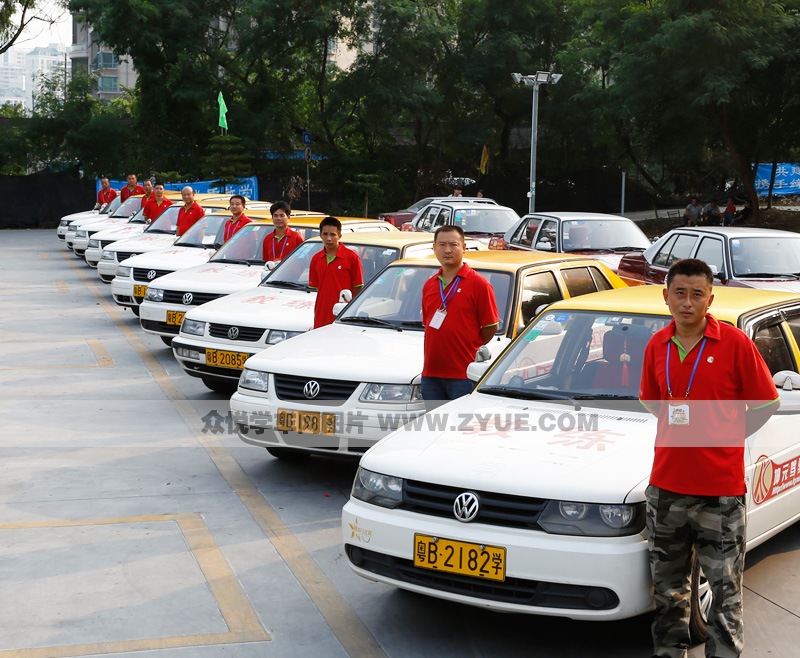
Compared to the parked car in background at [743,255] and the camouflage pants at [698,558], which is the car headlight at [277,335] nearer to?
the parked car in background at [743,255]

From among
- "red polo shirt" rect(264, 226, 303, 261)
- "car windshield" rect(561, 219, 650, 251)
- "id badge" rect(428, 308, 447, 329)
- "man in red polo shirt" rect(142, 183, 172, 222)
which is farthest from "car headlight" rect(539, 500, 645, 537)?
"man in red polo shirt" rect(142, 183, 172, 222)

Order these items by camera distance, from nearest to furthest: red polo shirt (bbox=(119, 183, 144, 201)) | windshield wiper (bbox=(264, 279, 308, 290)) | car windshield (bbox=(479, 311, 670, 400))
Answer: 1. car windshield (bbox=(479, 311, 670, 400))
2. windshield wiper (bbox=(264, 279, 308, 290))
3. red polo shirt (bbox=(119, 183, 144, 201))

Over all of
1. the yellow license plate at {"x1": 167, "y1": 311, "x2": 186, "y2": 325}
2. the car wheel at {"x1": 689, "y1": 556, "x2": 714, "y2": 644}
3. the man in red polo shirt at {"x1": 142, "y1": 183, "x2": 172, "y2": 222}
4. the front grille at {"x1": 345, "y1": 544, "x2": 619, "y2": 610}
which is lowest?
the car wheel at {"x1": 689, "y1": 556, "x2": 714, "y2": 644}

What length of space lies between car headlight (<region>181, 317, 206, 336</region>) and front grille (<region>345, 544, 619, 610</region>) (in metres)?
5.72

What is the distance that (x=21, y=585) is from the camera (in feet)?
18.5

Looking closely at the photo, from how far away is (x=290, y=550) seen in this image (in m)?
6.24

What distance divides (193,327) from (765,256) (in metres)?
6.71

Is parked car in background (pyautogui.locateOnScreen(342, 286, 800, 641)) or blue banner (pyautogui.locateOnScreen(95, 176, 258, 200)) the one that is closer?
parked car in background (pyautogui.locateOnScreen(342, 286, 800, 641))

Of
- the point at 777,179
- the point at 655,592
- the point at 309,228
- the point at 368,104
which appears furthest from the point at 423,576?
the point at 777,179

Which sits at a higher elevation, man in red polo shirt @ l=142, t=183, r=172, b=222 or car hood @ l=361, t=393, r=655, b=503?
man in red polo shirt @ l=142, t=183, r=172, b=222

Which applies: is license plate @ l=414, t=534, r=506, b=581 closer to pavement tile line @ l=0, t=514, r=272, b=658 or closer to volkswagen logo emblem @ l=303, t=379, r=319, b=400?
pavement tile line @ l=0, t=514, r=272, b=658

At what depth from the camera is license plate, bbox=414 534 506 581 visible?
14.9ft

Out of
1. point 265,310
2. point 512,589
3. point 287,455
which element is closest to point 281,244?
point 265,310

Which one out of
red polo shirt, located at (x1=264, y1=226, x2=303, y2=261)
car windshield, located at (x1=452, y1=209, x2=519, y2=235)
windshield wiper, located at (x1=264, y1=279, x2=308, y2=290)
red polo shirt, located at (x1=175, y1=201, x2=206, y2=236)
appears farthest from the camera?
car windshield, located at (x1=452, y1=209, x2=519, y2=235)
